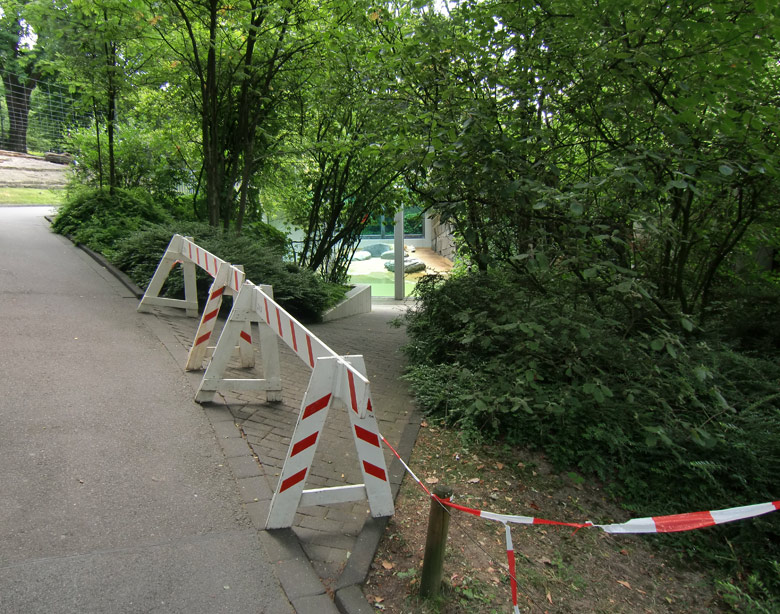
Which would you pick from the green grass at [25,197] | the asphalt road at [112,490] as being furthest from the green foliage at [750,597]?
the green grass at [25,197]

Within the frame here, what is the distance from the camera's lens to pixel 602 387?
4.42 m

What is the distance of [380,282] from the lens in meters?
27.5

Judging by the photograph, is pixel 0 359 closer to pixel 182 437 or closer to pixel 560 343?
pixel 182 437

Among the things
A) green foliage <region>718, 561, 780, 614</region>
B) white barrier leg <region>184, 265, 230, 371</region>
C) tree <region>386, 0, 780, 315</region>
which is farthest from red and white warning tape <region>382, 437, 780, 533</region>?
white barrier leg <region>184, 265, 230, 371</region>

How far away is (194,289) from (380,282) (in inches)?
762

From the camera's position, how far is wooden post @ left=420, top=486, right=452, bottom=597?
2979mm

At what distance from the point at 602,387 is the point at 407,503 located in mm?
1703

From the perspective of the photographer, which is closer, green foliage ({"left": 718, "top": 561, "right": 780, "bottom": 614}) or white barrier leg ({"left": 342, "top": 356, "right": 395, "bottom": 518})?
green foliage ({"left": 718, "top": 561, "right": 780, "bottom": 614})

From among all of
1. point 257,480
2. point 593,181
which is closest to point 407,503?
point 257,480

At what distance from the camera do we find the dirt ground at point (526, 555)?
3174 mm

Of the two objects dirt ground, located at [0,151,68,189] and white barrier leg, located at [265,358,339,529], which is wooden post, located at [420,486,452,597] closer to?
white barrier leg, located at [265,358,339,529]

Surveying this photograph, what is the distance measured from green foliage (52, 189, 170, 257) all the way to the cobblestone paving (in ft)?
16.3

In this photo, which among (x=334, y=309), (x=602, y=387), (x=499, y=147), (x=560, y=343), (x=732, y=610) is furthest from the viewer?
(x=334, y=309)

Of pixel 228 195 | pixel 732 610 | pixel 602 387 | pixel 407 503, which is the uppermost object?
pixel 228 195
